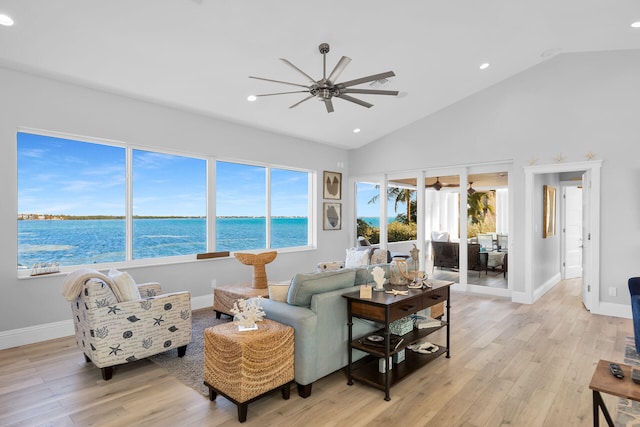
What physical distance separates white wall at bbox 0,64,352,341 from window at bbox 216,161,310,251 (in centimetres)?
35

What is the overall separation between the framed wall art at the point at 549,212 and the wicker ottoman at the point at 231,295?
4955mm

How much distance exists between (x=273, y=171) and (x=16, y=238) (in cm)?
392

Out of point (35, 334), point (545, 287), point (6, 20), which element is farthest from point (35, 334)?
point (545, 287)

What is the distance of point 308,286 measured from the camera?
9.59ft

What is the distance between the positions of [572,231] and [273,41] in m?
7.23

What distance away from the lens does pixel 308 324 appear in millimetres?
2746

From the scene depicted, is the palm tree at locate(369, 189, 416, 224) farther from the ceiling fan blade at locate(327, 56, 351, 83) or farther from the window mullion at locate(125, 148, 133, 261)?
the window mullion at locate(125, 148, 133, 261)

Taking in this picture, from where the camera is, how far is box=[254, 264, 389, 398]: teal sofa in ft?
9.04

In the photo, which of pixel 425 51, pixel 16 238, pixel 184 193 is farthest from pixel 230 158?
pixel 425 51

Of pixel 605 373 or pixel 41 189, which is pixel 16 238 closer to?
pixel 41 189

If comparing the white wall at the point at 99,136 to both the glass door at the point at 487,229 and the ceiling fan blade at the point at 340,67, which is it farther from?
the glass door at the point at 487,229

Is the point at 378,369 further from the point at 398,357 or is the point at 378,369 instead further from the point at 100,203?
the point at 100,203

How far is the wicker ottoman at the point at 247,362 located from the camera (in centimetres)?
247

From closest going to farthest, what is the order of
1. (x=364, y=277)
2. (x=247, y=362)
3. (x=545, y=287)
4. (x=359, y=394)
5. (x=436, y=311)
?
(x=247, y=362) < (x=359, y=394) < (x=364, y=277) < (x=436, y=311) < (x=545, y=287)
